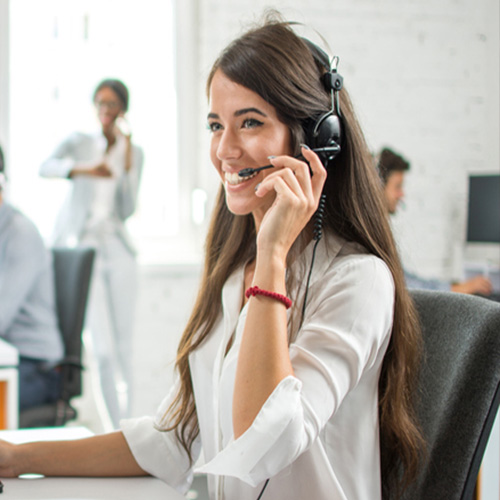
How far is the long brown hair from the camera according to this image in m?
0.92

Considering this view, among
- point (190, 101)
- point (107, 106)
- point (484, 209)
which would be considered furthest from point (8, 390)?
point (484, 209)

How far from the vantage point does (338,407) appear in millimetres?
897

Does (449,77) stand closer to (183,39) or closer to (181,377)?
(183,39)

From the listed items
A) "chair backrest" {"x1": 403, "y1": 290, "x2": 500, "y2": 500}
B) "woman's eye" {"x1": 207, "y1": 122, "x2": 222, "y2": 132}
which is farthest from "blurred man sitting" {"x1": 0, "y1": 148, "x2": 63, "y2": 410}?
"chair backrest" {"x1": 403, "y1": 290, "x2": 500, "y2": 500}

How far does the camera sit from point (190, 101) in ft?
12.0

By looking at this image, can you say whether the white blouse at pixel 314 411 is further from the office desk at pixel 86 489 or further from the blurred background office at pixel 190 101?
the blurred background office at pixel 190 101

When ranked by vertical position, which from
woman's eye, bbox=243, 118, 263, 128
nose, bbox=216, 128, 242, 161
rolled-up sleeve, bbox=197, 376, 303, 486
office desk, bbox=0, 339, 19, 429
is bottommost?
office desk, bbox=0, 339, 19, 429

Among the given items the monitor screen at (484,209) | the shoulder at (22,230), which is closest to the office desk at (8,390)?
the shoulder at (22,230)

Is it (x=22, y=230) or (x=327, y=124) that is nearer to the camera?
(x=327, y=124)

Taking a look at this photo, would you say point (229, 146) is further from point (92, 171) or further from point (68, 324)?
point (92, 171)

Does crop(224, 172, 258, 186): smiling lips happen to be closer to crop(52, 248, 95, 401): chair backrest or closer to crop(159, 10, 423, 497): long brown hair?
crop(159, 10, 423, 497): long brown hair

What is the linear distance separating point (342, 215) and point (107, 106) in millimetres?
2381

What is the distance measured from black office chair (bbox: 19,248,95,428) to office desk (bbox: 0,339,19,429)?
0.51 metres

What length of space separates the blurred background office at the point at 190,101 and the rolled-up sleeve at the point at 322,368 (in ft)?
7.53
